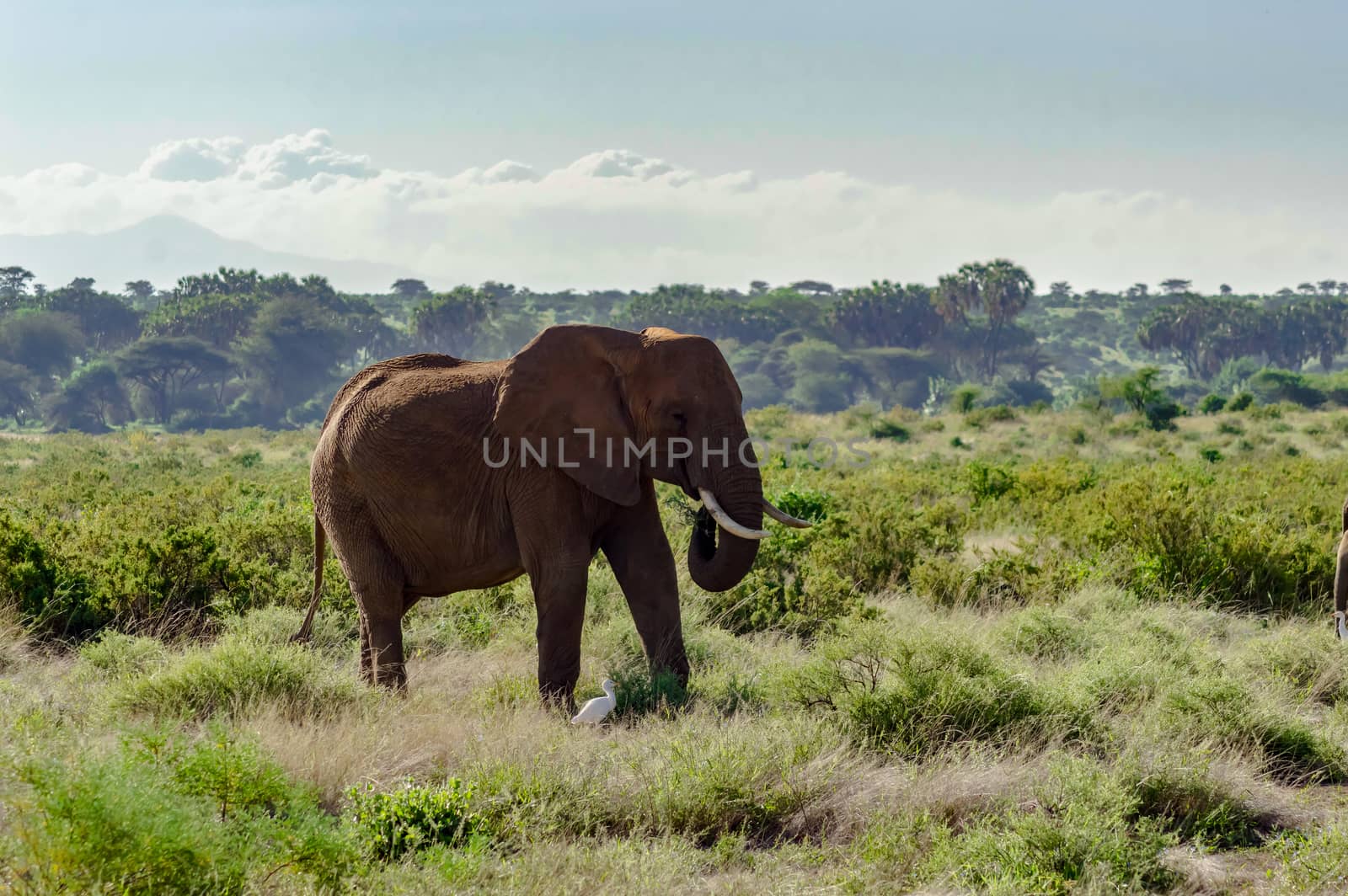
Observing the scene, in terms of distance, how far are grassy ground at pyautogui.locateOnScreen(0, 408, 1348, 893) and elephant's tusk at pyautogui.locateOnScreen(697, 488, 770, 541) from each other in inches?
35.7

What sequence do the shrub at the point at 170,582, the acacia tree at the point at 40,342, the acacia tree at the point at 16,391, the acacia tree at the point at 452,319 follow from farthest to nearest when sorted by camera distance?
the acacia tree at the point at 452,319 → the acacia tree at the point at 40,342 → the acacia tree at the point at 16,391 → the shrub at the point at 170,582

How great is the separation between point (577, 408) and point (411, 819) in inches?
90.4

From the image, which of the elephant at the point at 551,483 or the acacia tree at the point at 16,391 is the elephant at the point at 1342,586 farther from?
the acacia tree at the point at 16,391

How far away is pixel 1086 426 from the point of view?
35.2 meters

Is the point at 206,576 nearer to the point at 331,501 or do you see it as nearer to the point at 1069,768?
the point at 331,501

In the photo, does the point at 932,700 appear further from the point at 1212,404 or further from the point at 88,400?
the point at 88,400

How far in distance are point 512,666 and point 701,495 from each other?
6.57 ft

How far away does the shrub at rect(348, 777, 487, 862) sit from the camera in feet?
14.8

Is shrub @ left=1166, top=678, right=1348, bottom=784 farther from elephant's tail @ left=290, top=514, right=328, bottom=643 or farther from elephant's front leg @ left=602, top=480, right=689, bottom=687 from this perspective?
elephant's tail @ left=290, top=514, right=328, bottom=643

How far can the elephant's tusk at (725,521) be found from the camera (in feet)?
19.0

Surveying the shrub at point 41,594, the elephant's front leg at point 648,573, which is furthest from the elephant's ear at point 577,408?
the shrub at point 41,594

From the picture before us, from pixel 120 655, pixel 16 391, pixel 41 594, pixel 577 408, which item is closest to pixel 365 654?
pixel 120 655

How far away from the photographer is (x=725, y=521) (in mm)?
5863

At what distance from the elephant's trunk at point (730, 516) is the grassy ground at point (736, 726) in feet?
2.25
